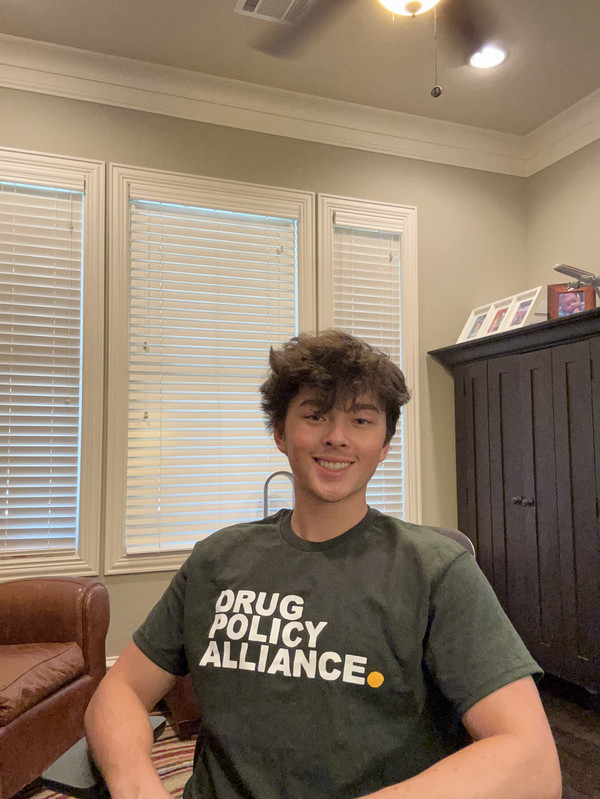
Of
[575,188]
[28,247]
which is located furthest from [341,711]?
[575,188]

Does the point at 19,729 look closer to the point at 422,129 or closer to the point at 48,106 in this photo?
the point at 48,106

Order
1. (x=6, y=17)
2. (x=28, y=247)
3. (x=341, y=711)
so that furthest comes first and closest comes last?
1. (x=28, y=247)
2. (x=6, y=17)
3. (x=341, y=711)

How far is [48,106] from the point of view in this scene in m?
3.06

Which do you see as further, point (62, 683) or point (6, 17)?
point (6, 17)

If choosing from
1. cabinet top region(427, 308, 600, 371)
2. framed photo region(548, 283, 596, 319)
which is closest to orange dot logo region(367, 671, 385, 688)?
cabinet top region(427, 308, 600, 371)

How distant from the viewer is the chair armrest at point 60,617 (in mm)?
2395

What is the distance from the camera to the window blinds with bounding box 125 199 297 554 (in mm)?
3154

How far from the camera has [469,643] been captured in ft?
3.05

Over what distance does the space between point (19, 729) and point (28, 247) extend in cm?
212

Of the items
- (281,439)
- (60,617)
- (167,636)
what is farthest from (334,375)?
(60,617)

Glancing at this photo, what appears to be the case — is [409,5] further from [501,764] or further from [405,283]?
[501,764]

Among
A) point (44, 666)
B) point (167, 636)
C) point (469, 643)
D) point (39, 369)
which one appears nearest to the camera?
point (469, 643)

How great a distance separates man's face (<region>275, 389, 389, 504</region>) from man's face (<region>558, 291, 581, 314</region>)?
2.46m

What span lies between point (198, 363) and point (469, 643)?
8.34ft
